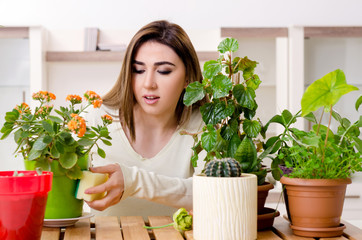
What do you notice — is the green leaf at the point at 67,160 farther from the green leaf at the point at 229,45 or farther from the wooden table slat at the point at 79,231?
the green leaf at the point at 229,45

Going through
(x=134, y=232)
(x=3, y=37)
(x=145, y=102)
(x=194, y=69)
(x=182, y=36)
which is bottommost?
(x=134, y=232)

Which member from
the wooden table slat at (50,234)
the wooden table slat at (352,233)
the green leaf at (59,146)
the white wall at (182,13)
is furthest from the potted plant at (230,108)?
the white wall at (182,13)

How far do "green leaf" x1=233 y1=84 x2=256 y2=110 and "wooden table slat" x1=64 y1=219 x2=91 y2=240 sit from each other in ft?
1.72

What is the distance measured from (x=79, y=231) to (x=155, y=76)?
78 cm

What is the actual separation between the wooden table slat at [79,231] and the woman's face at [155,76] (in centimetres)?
64

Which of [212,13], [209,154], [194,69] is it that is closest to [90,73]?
[212,13]

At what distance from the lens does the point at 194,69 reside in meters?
2.11

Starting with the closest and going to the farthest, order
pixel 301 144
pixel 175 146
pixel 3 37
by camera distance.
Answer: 1. pixel 301 144
2. pixel 175 146
3. pixel 3 37

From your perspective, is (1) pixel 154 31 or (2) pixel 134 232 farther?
(1) pixel 154 31

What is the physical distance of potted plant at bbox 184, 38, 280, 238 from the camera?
1.30m

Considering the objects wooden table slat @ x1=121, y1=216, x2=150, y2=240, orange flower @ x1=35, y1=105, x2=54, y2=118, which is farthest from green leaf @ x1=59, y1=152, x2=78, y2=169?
wooden table slat @ x1=121, y1=216, x2=150, y2=240

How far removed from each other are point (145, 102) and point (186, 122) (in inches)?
11.0

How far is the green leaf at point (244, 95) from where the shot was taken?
1.30 meters

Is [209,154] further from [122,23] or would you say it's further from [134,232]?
[122,23]
